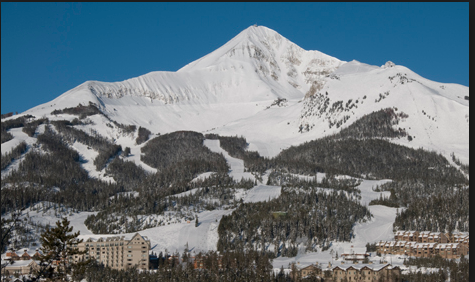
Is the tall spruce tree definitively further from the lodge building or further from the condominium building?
the lodge building

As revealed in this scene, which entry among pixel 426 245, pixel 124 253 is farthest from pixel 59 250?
pixel 426 245

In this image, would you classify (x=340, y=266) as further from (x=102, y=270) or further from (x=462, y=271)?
(x=102, y=270)

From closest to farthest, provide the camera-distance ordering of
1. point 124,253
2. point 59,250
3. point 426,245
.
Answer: point 59,250, point 124,253, point 426,245

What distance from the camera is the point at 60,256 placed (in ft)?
132

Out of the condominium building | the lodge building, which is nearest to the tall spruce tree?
the condominium building

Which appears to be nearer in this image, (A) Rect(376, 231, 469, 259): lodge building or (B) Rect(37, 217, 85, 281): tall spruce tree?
(B) Rect(37, 217, 85, 281): tall spruce tree

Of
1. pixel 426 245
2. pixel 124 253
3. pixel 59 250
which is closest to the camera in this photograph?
pixel 59 250

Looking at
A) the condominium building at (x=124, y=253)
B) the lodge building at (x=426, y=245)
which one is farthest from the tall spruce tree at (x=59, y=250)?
the lodge building at (x=426, y=245)

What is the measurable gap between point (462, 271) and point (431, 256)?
27.5m

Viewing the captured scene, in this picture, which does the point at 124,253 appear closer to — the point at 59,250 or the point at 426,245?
the point at 426,245

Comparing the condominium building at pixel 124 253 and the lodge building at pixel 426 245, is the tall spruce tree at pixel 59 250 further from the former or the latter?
the lodge building at pixel 426 245

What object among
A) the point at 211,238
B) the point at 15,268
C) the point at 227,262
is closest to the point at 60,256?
the point at 227,262

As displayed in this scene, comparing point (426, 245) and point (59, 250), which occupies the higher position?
point (59, 250)

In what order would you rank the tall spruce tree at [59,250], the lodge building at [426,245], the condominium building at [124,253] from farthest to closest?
the lodge building at [426,245] < the condominium building at [124,253] < the tall spruce tree at [59,250]
